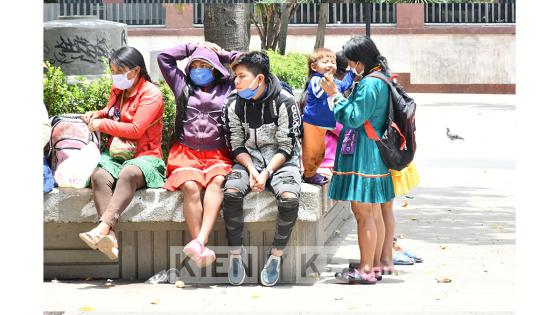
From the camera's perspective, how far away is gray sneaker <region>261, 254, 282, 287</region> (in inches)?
313

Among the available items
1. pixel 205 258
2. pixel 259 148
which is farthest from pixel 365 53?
pixel 205 258

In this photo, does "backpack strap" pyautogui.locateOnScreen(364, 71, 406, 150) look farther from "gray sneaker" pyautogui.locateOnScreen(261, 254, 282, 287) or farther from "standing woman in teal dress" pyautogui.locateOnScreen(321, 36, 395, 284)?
"gray sneaker" pyautogui.locateOnScreen(261, 254, 282, 287)

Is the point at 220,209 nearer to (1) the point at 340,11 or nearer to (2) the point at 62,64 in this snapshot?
(2) the point at 62,64

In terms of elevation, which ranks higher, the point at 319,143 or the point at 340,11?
the point at 340,11

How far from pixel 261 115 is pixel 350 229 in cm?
286

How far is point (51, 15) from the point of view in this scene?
28.1 metres

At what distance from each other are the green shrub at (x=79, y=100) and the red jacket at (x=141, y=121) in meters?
1.35

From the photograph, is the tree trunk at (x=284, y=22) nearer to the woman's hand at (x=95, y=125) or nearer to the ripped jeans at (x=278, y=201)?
the woman's hand at (x=95, y=125)

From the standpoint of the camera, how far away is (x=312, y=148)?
27.3 ft

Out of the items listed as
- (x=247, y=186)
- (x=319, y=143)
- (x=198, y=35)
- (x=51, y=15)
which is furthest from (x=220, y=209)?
(x=198, y=35)

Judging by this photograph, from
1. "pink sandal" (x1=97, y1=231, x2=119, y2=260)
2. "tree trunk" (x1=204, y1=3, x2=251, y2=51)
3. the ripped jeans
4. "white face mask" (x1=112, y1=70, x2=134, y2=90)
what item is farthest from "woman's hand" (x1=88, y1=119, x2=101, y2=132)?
"tree trunk" (x1=204, y1=3, x2=251, y2=51)

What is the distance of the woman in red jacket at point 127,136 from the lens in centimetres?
788

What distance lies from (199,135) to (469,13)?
31068 mm

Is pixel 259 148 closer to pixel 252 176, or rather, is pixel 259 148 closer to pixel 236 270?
pixel 252 176
